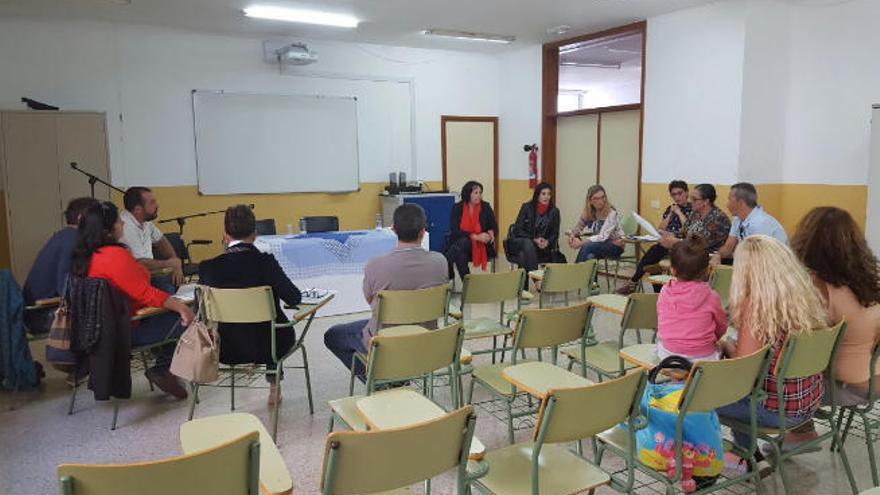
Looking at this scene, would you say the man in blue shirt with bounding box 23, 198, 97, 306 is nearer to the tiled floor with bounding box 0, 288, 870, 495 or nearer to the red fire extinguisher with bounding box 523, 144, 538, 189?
the tiled floor with bounding box 0, 288, 870, 495

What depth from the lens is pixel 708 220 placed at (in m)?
5.55

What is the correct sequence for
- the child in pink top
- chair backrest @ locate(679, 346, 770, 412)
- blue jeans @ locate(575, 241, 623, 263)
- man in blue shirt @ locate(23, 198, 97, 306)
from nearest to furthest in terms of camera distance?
chair backrest @ locate(679, 346, 770, 412) → the child in pink top → man in blue shirt @ locate(23, 198, 97, 306) → blue jeans @ locate(575, 241, 623, 263)

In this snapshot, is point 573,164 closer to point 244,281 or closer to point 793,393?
point 244,281

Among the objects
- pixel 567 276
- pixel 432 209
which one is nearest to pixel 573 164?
pixel 432 209

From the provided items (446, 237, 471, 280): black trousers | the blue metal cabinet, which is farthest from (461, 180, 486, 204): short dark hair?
the blue metal cabinet

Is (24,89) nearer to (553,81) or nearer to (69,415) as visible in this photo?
(69,415)

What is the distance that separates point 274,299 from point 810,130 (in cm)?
546

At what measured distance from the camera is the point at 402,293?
307cm

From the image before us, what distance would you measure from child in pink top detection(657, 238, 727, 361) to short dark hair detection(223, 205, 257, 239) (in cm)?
212

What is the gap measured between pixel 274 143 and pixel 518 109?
3.37 m

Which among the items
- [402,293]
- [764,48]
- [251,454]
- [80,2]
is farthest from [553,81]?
[251,454]

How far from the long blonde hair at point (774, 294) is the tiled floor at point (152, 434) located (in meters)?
0.81

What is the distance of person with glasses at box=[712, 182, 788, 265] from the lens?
4.55 metres

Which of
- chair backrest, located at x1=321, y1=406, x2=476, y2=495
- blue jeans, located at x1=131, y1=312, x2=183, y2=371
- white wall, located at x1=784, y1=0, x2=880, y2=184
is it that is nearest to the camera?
chair backrest, located at x1=321, y1=406, x2=476, y2=495
